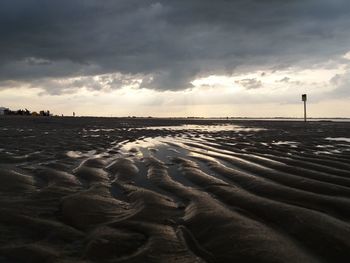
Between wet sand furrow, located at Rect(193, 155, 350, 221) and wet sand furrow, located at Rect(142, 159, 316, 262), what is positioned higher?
wet sand furrow, located at Rect(142, 159, 316, 262)

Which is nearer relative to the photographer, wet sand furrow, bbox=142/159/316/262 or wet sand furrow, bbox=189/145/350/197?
wet sand furrow, bbox=142/159/316/262

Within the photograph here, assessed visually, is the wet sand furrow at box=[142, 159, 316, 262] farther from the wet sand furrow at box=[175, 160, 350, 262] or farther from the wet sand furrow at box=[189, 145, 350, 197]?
the wet sand furrow at box=[189, 145, 350, 197]

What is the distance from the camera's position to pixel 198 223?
3881mm

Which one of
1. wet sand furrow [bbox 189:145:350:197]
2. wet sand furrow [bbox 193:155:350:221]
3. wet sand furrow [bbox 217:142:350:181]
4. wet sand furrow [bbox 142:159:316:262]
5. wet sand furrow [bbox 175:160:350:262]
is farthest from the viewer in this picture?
wet sand furrow [bbox 217:142:350:181]

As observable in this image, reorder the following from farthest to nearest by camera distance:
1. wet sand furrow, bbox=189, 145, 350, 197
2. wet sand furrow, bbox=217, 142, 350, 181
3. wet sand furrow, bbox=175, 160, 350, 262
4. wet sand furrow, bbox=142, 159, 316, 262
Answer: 1. wet sand furrow, bbox=217, 142, 350, 181
2. wet sand furrow, bbox=189, 145, 350, 197
3. wet sand furrow, bbox=175, 160, 350, 262
4. wet sand furrow, bbox=142, 159, 316, 262

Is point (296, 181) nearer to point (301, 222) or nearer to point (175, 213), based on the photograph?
point (301, 222)

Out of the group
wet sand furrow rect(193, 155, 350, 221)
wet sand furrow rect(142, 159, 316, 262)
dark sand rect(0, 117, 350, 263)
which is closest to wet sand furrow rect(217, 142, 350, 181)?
dark sand rect(0, 117, 350, 263)

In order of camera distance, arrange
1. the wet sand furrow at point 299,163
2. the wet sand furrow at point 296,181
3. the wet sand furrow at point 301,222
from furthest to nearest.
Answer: the wet sand furrow at point 299,163 → the wet sand furrow at point 296,181 → the wet sand furrow at point 301,222

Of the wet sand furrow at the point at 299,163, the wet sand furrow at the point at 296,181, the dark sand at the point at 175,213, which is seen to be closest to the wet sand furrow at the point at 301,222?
the dark sand at the point at 175,213

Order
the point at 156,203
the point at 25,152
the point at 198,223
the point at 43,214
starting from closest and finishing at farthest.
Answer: the point at 198,223
the point at 43,214
the point at 156,203
the point at 25,152

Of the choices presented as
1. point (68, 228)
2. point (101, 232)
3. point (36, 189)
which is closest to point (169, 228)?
point (101, 232)

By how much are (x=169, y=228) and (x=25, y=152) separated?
7.73 metres

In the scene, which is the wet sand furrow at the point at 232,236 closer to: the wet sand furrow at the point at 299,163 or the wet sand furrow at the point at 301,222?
the wet sand furrow at the point at 301,222

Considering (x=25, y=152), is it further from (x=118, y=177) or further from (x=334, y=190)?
(x=334, y=190)
